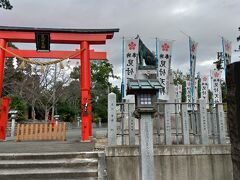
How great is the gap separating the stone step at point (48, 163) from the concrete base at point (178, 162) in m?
0.58

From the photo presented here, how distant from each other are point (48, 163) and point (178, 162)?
3.30m

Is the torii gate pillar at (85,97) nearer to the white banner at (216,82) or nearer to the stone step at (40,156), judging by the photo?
the stone step at (40,156)

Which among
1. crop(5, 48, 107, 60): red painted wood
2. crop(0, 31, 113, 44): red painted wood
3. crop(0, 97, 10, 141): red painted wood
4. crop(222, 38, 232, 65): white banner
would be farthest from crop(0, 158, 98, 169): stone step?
crop(222, 38, 232, 65): white banner

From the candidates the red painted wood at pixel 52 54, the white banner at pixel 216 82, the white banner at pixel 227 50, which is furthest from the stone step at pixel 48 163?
the white banner at pixel 216 82

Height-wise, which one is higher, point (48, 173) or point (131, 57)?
point (131, 57)

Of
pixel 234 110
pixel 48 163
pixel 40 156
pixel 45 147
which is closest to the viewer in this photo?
pixel 234 110

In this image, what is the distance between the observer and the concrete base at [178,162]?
21.8 feet

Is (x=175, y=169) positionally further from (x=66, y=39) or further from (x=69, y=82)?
(x=69, y=82)

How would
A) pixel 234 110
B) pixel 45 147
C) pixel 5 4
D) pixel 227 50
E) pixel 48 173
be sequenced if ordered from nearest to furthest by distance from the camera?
pixel 234 110 < pixel 48 173 < pixel 45 147 < pixel 5 4 < pixel 227 50

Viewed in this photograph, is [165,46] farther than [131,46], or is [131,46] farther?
[165,46]

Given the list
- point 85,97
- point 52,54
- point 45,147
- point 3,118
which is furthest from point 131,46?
point 3,118

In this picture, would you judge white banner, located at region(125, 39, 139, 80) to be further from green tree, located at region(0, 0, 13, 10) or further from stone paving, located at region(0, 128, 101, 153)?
green tree, located at region(0, 0, 13, 10)

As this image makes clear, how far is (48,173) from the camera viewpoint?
6.41 metres

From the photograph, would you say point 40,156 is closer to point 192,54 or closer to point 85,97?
point 85,97
